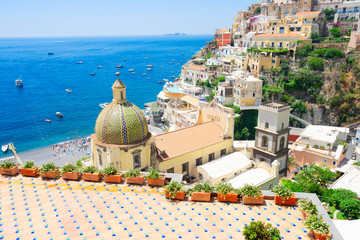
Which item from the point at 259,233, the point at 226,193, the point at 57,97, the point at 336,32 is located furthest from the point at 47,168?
the point at 57,97

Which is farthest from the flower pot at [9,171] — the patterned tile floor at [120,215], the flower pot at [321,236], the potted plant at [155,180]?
the flower pot at [321,236]

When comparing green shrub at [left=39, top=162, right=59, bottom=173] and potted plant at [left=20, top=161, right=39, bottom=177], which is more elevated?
green shrub at [left=39, top=162, right=59, bottom=173]

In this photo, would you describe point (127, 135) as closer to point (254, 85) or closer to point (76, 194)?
point (76, 194)

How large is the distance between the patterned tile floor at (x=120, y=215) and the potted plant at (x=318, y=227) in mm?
495

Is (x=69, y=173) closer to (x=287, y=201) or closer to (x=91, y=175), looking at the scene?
(x=91, y=175)

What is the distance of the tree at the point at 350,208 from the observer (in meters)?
22.0

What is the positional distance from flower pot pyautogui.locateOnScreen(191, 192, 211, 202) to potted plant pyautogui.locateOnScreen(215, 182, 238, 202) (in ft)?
1.80

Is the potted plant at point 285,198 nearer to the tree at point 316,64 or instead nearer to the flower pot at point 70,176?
the flower pot at point 70,176

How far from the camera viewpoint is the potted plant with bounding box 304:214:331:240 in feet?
31.8

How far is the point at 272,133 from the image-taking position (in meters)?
29.7

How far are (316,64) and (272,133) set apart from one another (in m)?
35.5

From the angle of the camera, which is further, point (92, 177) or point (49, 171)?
point (49, 171)

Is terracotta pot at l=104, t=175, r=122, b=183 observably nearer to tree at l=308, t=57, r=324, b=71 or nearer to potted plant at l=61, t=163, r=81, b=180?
potted plant at l=61, t=163, r=81, b=180

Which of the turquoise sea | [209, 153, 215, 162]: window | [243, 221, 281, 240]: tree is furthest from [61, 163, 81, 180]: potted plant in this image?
the turquoise sea
